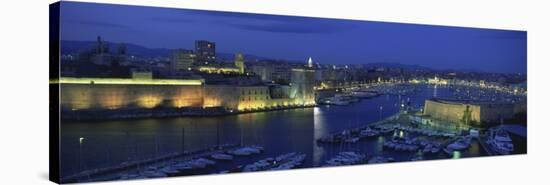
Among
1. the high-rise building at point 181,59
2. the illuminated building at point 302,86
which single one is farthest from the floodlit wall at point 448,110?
the high-rise building at point 181,59

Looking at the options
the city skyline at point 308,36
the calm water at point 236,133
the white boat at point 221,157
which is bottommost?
the white boat at point 221,157

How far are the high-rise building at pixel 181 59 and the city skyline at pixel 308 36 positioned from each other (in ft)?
0.27

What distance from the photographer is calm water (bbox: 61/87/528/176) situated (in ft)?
24.2

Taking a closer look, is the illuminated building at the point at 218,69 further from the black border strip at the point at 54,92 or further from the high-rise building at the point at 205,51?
the black border strip at the point at 54,92

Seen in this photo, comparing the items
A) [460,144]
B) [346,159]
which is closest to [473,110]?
[460,144]

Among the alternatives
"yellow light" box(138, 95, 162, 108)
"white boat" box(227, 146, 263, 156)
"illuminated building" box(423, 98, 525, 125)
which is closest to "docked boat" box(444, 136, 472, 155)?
"illuminated building" box(423, 98, 525, 125)

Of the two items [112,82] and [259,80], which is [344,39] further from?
[112,82]

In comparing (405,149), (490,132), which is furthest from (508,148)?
(405,149)

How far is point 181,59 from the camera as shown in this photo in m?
7.84

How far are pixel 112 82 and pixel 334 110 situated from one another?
2927mm

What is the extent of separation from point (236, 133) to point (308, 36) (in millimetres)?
1535

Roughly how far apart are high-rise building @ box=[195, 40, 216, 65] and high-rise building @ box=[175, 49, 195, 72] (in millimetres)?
89

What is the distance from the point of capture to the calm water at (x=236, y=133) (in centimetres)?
736

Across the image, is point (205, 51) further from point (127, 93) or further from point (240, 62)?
point (127, 93)
